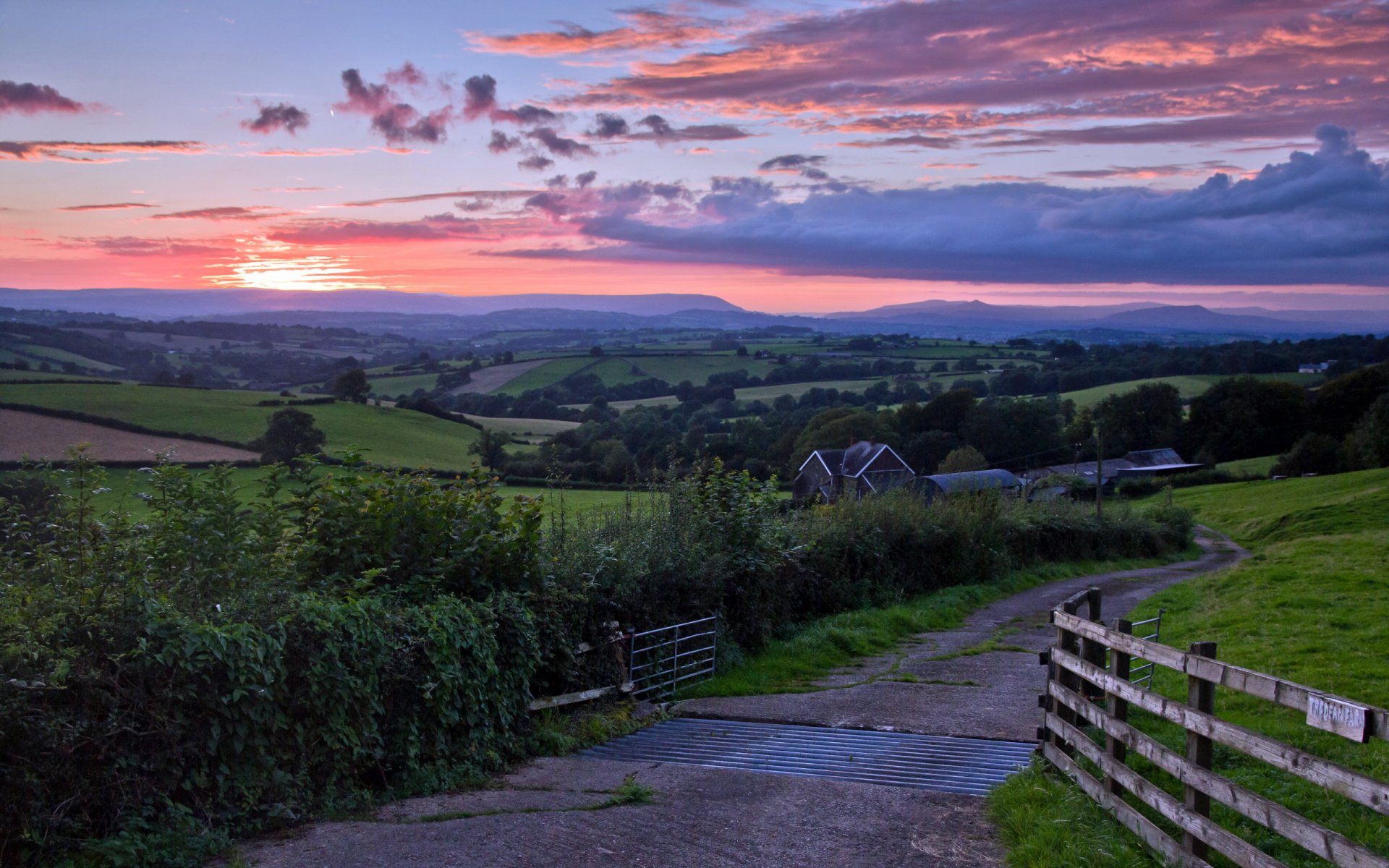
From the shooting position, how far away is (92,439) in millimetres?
25328

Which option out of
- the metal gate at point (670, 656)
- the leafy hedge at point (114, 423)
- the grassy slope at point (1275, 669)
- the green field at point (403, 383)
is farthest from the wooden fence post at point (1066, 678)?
the green field at point (403, 383)

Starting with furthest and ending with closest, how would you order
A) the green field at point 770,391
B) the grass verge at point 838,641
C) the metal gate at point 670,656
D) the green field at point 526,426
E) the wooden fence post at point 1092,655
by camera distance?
the green field at point 770,391 < the green field at point 526,426 < the grass verge at point 838,641 < the metal gate at point 670,656 < the wooden fence post at point 1092,655

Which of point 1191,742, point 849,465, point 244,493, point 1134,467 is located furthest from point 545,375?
point 1191,742

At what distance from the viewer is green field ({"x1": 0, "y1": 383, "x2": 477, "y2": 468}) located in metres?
33.2

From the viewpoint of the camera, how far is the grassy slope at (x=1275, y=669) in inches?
235

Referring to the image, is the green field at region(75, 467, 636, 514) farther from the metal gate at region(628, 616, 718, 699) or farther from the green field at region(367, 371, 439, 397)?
the green field at region(367, 371, 439, 397)

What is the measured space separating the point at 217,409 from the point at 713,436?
2968 cm

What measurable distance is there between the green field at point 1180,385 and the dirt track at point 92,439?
7471cm

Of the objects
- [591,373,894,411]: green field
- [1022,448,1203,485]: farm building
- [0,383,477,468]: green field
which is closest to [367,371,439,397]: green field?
[591,373,894,411]: green field

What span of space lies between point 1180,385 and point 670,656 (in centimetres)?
9403

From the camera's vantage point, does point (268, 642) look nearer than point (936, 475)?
Yes

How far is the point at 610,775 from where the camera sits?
8.15 metres

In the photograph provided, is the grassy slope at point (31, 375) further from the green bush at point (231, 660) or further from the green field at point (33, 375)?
the green bush at point (231, 660)

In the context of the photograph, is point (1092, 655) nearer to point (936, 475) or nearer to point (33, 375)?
point (33, 375)
